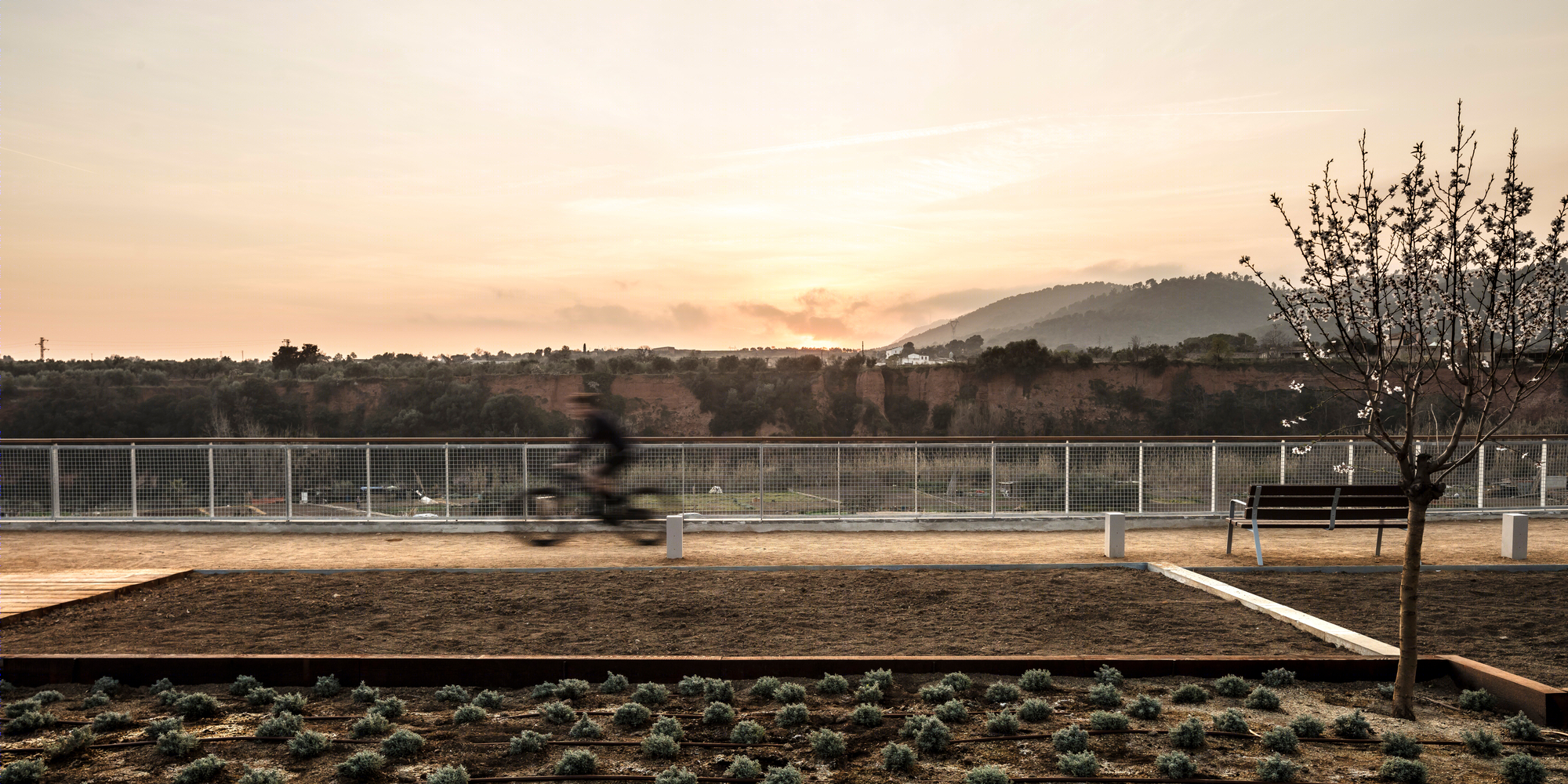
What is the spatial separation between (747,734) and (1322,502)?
30.4ft

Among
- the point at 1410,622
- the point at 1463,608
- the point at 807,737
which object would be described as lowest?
the point at 1463,608

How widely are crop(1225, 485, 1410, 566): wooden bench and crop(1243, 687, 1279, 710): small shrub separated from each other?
6287 mm

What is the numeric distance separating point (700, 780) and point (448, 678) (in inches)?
89.7

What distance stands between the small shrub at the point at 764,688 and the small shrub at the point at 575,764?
1.32m

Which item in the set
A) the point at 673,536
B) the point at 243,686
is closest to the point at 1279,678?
the point at 243,686

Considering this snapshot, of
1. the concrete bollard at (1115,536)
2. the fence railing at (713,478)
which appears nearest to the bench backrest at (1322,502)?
the concrete bollard at (1115,536)

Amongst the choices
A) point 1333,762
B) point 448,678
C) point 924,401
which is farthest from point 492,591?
point 924,401

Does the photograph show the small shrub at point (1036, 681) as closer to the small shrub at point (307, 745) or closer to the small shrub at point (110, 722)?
the small shrub at point (307, 745)

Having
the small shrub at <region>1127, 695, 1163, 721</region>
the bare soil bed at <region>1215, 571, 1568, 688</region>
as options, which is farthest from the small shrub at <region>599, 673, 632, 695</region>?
the bare soil bed at <region>1215, 571, 1568, 688</region>

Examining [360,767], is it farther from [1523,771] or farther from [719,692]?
[1523,771]

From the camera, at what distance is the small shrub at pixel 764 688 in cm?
553

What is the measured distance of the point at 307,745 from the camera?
467cm

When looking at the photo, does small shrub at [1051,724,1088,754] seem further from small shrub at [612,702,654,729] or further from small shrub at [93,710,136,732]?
small shrub at [93,710,136,732]

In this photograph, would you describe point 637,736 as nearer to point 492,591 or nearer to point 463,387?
point 492,591
